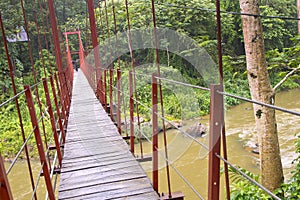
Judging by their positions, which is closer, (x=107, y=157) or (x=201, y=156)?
(x=107, y=157)

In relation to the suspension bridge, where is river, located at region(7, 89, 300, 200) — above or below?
below

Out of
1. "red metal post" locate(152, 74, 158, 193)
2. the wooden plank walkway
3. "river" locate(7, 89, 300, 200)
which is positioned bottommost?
"river" locate(7, 89, 300, 200)

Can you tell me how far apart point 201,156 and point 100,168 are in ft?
12.8

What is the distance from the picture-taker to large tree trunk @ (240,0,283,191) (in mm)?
2590

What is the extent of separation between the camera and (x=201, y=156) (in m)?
5.34

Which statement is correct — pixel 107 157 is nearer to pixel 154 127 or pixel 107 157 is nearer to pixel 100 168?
pixel 100 168

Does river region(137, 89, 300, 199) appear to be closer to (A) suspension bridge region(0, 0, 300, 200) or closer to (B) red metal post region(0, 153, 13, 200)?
(A) suspension bridge region(0, 0, 300, 200)

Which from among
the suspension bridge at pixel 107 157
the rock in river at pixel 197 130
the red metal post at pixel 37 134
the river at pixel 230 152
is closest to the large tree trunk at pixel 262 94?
the suspension bridge at pixel 107 157

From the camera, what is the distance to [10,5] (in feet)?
29.1

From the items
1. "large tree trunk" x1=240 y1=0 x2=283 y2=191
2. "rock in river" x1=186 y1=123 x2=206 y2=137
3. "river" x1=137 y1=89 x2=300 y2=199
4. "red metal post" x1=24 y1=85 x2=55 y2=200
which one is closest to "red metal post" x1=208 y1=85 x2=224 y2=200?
"red metal post" x1=24 y1=85 x2=55 y2=200

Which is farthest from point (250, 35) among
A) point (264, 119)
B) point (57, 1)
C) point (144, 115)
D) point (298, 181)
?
point (57, 1)

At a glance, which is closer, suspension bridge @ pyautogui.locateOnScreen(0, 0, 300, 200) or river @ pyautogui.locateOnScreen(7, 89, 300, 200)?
suspension bridge @ pyautogui.locateOnScreen(0, 0, 300, 200)

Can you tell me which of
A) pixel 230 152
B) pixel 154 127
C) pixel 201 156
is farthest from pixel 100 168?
pixel 230 152

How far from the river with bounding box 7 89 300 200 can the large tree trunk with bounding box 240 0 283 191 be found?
4.90 ft
